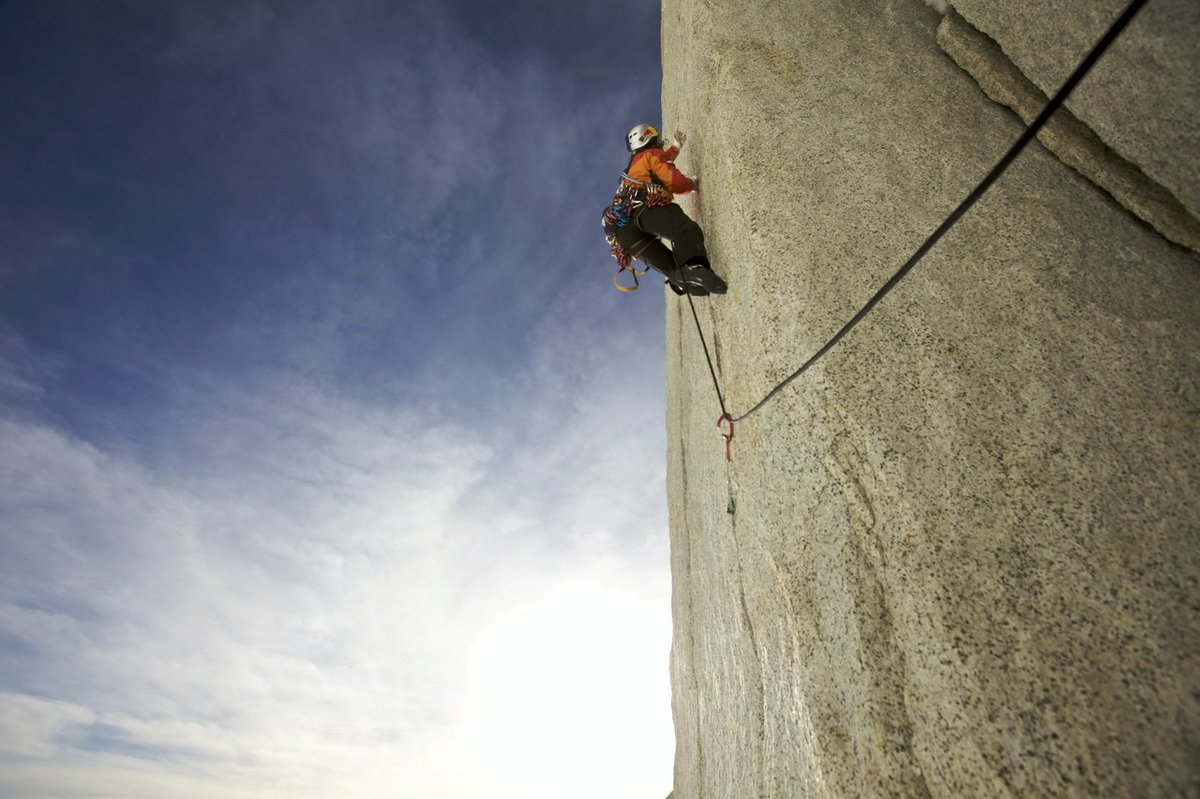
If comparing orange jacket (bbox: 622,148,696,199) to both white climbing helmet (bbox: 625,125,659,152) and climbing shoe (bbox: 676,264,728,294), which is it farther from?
climbing shoe (bbox: 676,264,728,294)

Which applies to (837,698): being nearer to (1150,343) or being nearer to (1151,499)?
(1151,499)

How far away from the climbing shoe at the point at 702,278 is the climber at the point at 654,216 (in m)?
0.02

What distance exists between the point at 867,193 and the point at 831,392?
2003 mm

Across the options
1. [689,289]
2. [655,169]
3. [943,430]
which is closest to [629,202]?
[655,169]

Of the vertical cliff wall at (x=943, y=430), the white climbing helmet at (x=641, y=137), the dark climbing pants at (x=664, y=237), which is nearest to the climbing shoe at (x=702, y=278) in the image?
the dark climbing pants at (x=664, y=237)

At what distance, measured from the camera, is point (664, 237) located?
5.88 meters

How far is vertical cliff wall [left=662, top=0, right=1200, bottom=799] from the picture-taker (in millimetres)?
2627

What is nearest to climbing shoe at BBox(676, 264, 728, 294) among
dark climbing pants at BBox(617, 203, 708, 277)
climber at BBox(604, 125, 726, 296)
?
climber at BBox(604, 125, 726, 296)

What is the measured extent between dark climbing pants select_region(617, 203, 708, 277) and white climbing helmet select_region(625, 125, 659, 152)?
992 mm

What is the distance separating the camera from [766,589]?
4266 millimetres

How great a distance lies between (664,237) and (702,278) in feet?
2.91

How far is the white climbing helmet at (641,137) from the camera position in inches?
263

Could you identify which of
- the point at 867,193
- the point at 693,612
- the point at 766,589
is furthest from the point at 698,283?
the point at 693,612

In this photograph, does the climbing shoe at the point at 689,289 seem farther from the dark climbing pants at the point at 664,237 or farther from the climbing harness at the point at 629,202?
the climbing harness at the point at 629,202
